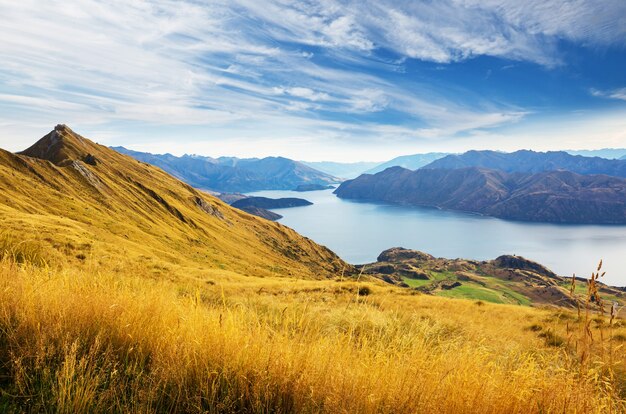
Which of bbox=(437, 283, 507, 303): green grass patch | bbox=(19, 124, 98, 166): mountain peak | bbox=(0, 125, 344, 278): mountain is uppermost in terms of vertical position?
bbox=(19, 124, 98, 166): mountain peak

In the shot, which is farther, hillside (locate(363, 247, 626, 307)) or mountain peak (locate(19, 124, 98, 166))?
hillside (locate(363, 247, 626, 307))

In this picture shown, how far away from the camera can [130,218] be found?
8794 cm

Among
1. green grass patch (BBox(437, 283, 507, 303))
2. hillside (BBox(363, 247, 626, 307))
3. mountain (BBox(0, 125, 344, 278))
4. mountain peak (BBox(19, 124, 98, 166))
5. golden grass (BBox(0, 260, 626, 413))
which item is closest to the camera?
golden grass (BBox(0, 260, 626, 413))

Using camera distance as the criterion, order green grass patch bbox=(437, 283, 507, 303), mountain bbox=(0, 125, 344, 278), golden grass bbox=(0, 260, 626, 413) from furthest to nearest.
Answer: green grass patch bbox=(437, 283, 507, 303) → mountain bbox=(0, 125, 344, 278) → golden grass bbox=(0, 260, 626, 413)

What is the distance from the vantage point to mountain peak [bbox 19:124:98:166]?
11574cm

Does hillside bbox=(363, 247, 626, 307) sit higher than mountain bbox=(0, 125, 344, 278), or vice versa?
mountain bbox=(0, 125, 344, 278)

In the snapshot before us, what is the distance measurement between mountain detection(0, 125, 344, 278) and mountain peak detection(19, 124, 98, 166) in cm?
34

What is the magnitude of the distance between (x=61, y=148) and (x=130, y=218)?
2175 inches

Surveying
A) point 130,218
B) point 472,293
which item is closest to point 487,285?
point 472,293

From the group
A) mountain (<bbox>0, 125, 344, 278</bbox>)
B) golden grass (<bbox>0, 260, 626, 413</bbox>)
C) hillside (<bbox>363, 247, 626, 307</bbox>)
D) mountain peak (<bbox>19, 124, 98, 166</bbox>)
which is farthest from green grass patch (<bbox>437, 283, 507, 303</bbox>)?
golden grass (<bbox>0, 260, 626, 413</bbox>)

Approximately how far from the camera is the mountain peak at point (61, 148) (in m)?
116

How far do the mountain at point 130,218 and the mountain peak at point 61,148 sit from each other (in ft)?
1.13

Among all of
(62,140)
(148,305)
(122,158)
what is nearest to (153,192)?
(62,140)

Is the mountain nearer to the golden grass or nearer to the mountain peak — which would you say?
the mountain peak
